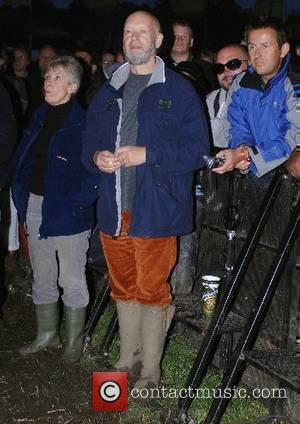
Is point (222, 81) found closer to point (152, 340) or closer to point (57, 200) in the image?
point (57, 200)

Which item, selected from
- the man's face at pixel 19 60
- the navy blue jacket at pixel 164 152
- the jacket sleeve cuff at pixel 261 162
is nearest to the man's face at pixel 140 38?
the navy blue jacket at pixel 164 152

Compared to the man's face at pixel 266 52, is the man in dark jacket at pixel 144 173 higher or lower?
lower

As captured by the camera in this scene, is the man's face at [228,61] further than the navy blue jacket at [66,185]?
Yes

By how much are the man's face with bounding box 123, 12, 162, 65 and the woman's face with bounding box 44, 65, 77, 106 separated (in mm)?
800

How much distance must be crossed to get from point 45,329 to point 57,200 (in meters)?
1.13

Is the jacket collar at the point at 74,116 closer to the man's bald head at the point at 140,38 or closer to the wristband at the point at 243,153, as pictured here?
the man's bald head at the point at 140,38

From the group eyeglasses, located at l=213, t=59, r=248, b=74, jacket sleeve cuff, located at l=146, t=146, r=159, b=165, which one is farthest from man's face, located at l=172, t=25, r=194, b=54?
jacket sleeve cuff, located at l=146, t=146, r=159, b=165

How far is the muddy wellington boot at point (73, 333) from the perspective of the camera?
199 inches

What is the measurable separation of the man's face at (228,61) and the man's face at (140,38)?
1381mm

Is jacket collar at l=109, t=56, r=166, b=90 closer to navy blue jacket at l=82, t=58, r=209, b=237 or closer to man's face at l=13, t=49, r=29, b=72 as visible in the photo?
navy blue jacket at l=82, t=58, r=209, b=237

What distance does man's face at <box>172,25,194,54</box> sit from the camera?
645cm

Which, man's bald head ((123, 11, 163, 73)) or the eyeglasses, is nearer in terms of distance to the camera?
man's bald head ((123, 11, 163, 73))

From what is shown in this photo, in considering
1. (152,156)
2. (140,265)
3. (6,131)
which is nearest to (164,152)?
(152,156)

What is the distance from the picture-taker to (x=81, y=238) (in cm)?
493
